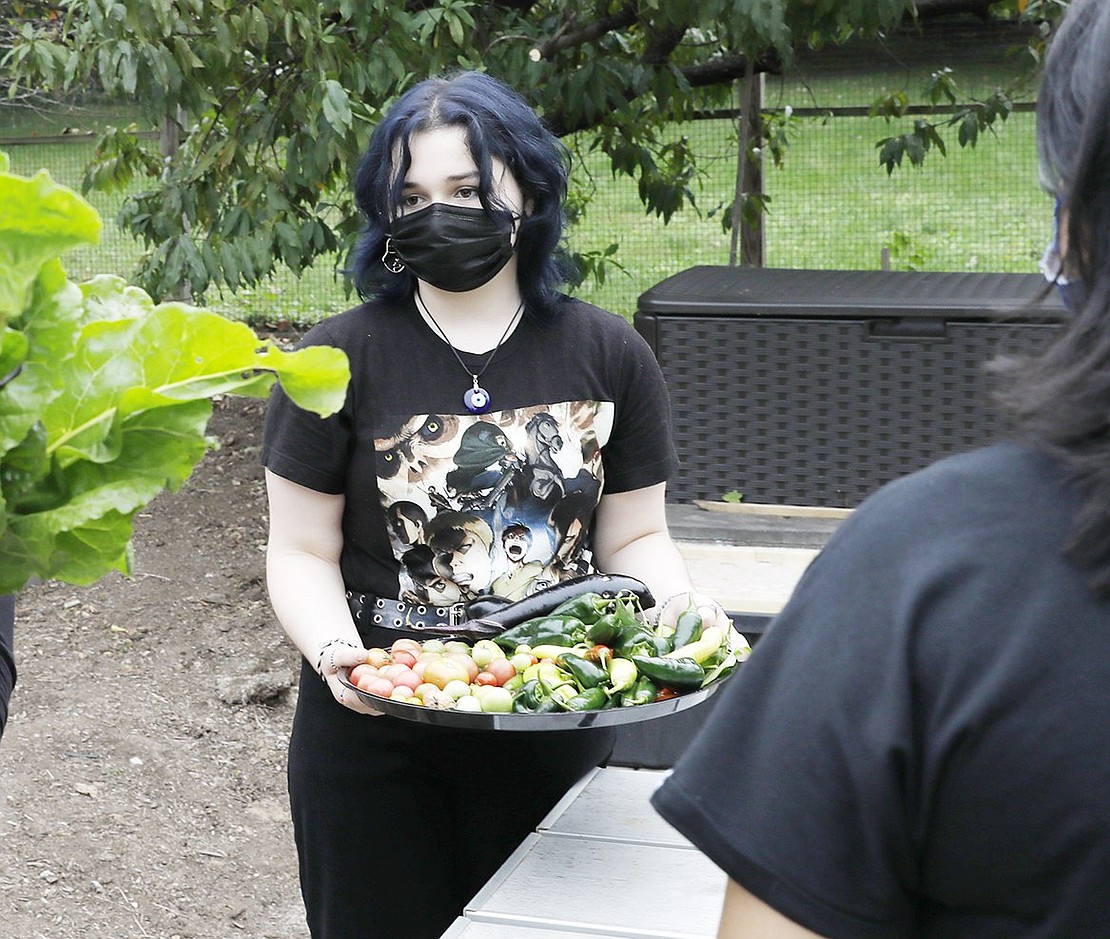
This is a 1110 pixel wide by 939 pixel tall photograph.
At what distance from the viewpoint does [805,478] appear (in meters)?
3.61

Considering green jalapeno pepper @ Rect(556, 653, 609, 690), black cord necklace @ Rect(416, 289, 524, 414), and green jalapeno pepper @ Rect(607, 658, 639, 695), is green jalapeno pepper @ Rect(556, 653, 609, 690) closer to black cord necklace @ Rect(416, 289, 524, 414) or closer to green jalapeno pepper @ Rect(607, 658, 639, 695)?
green jalapeno pepper @ Rect(607, 658, 639, 695)

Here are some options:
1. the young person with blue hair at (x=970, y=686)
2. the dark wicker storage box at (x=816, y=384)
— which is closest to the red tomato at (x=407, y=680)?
the young person with blue hair at (x=970, y=686)

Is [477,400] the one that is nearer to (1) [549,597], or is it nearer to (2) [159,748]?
(1) [549,597]

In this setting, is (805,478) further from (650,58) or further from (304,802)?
(650,58)

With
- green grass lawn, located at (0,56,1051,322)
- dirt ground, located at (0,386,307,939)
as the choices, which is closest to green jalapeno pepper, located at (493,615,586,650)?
dirt ground, located at (0,386,307,939)

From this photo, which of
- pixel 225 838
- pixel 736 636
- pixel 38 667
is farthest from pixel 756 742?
pixel 38 667

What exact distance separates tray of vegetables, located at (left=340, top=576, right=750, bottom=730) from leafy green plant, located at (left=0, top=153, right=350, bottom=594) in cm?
93

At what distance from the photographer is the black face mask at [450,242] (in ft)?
6.95

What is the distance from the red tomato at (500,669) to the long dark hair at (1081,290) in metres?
1.27

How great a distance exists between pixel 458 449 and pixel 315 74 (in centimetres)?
252

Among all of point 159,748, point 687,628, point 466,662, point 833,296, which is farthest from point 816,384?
point 159,748

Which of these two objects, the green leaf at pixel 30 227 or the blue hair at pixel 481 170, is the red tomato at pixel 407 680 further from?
the green leaf at pixel 30 227

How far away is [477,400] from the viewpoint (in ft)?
6.94

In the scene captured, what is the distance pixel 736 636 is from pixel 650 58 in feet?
11.1
